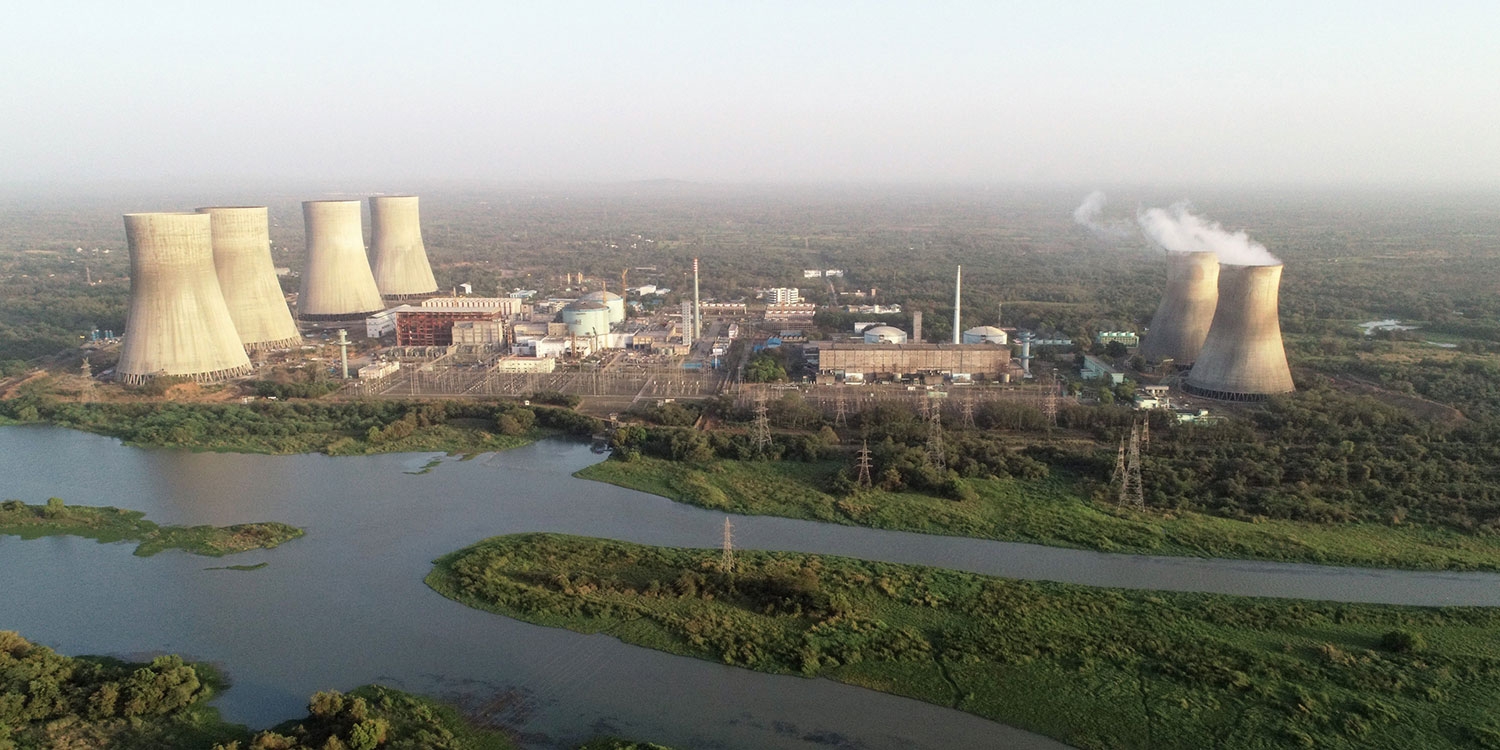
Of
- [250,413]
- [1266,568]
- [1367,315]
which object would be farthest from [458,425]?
[1367,315]

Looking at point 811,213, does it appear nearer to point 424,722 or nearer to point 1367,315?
point 1367,315

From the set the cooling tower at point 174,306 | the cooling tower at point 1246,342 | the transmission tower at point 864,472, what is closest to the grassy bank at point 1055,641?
the transmission tower at point 864,472

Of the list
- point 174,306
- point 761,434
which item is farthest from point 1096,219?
point 174,306

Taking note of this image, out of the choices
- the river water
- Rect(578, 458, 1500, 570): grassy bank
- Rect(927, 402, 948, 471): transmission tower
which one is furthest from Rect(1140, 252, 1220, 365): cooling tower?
the river water

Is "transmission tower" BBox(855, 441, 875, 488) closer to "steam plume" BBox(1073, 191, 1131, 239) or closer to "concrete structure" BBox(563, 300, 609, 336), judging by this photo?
"concrete structure" BBox(563, 300, 609, 336)

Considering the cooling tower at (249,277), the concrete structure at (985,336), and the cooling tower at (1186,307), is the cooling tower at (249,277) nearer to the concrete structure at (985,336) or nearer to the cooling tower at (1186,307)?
the concrete structure at (985,336)

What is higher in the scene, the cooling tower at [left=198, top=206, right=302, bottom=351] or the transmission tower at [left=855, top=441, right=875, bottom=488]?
the cooling tower at [left=198, top=206, right=302, bottom=351]
